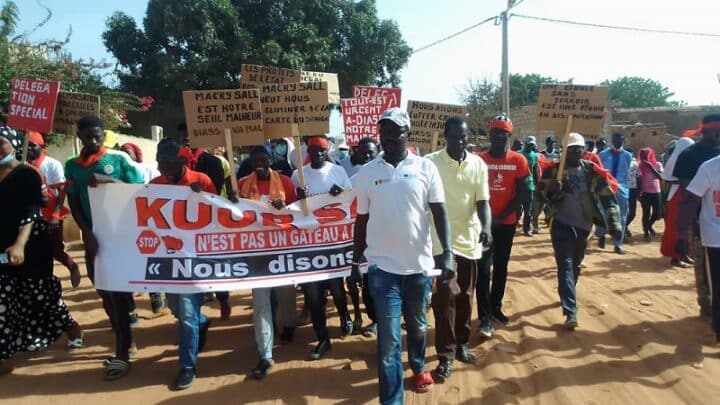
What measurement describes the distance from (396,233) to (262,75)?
3741 mm

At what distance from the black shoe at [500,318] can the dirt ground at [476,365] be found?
11cm

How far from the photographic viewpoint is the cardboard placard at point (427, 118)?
6125 mm

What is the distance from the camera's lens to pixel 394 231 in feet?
11.8

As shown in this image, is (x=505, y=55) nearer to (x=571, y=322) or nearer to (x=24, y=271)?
(x=571, y=322)

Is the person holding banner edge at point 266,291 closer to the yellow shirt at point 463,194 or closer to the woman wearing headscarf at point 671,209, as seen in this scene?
the yellow shirt at point 463,194

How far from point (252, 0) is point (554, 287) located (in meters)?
16.0

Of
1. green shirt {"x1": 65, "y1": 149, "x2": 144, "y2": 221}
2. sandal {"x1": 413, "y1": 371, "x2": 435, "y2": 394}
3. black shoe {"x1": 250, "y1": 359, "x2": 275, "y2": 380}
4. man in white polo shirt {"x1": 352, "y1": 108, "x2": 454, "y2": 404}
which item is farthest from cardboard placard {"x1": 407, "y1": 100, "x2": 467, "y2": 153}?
green shirt {"x1": 65, "y1": 149, "x2": 144, "y2": 221}

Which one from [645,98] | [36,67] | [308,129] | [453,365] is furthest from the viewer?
[645,98]

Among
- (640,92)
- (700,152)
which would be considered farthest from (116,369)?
(640,92)

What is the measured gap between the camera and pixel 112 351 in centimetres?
509

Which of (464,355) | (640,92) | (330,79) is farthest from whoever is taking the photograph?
(640,92)

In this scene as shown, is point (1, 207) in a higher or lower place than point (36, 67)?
lower

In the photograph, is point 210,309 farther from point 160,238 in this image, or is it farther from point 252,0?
point 252,0

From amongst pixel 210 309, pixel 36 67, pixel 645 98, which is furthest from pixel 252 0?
pixel 645 98
